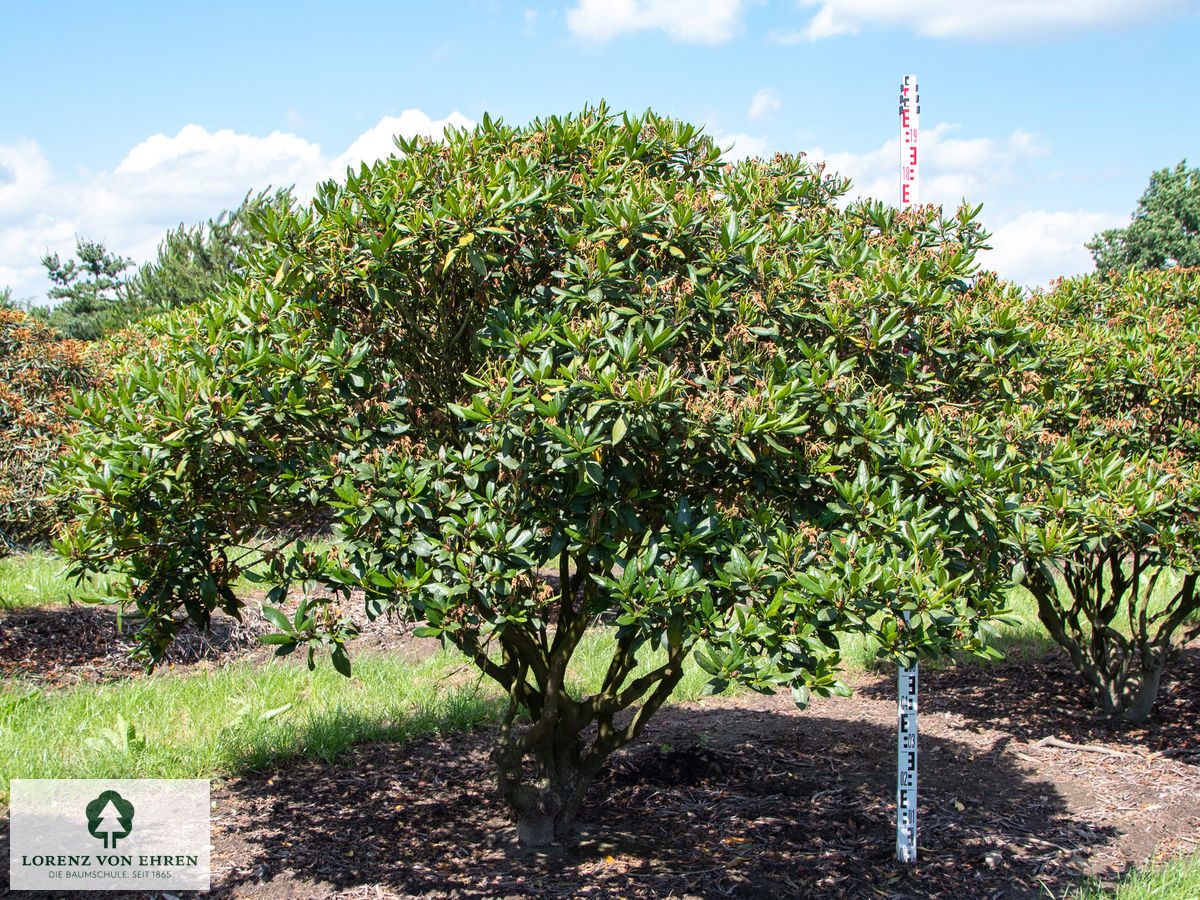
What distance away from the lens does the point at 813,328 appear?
3.66m

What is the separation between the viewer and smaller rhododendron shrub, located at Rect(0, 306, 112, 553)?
733cm

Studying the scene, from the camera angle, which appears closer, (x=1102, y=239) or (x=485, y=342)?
(x=485, y=342)

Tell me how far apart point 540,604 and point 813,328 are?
1563mm

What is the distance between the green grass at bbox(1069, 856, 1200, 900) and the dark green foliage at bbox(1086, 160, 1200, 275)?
839 inches

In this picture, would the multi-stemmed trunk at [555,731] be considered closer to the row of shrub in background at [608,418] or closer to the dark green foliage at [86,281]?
the row of shrub in background at [608,418]

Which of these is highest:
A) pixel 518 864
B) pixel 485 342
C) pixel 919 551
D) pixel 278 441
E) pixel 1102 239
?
pixel 1102 239

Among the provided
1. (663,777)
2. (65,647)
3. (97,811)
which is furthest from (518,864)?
(65,647)

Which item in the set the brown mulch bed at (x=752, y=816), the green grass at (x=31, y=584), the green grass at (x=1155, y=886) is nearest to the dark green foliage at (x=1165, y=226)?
the brown mulch bed at (x=752, y=816)

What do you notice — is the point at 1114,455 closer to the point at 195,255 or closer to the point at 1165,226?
the point at 195,255

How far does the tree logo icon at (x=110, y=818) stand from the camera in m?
4.59

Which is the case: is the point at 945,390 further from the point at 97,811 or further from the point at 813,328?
the point at 97,811

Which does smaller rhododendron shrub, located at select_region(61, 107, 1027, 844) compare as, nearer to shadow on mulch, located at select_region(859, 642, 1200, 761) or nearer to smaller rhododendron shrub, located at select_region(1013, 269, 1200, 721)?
smaller rhododendron shrub, located at select_region(1013, 269, 1200, 721)

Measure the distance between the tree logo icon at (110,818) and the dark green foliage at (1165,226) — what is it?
23762 millimetres

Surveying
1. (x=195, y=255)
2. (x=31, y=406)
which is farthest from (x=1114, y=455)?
(x=195, y=255)
